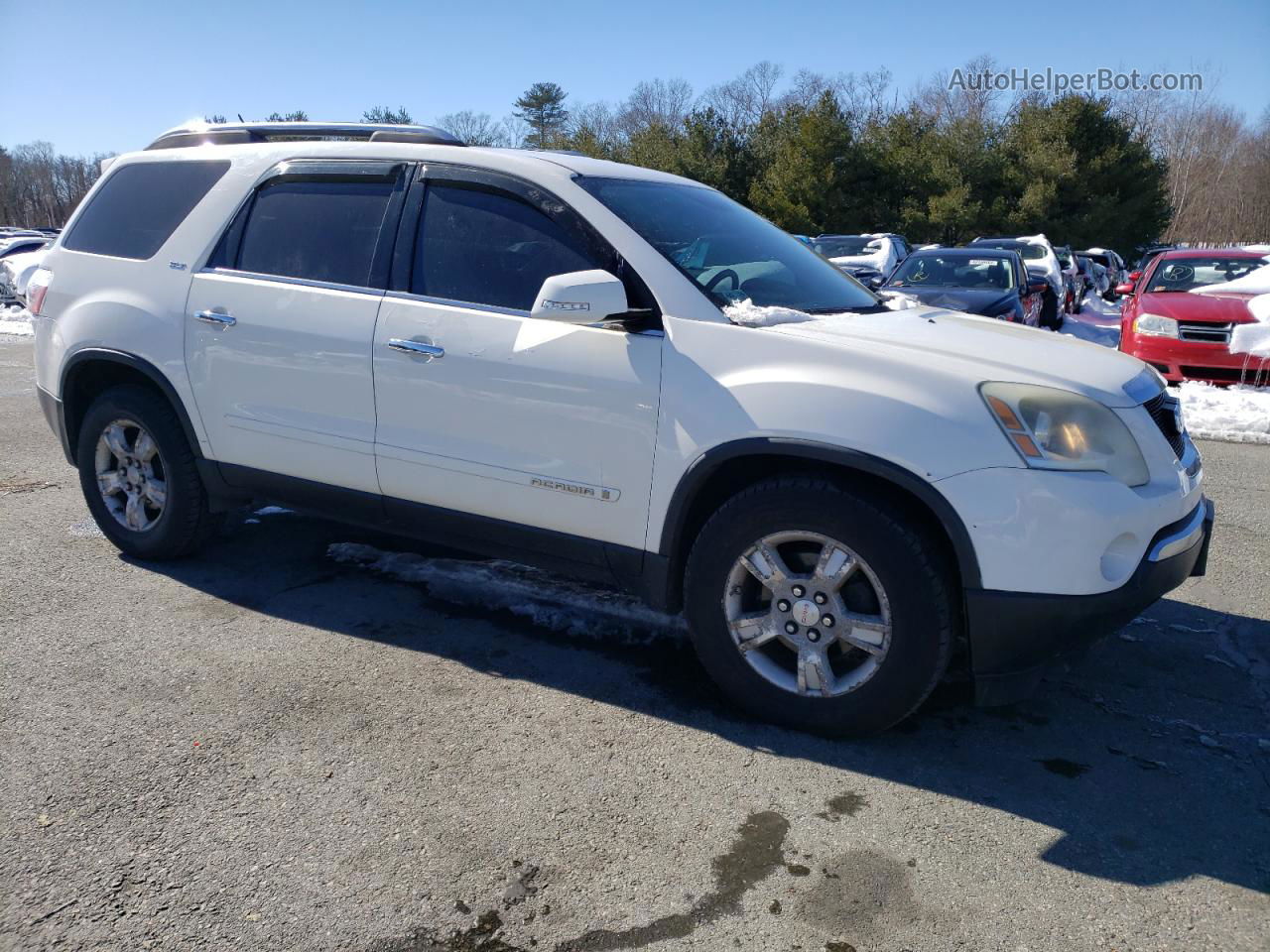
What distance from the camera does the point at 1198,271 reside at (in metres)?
12.1

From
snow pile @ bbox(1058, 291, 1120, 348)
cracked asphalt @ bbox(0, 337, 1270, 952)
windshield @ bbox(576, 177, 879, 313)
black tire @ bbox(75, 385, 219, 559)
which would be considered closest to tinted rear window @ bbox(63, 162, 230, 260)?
black tire @ bbox(75, 385, 219, 559)

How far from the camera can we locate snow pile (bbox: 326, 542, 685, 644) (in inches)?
165

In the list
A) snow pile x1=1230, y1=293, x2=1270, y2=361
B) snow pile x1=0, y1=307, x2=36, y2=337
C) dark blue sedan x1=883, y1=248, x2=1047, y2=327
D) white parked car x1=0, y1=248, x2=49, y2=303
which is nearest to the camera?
snow pile x1=1230, y1=293, x2=1270, y2=361

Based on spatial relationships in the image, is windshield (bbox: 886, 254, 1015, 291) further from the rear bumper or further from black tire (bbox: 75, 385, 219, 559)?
the rear bumper

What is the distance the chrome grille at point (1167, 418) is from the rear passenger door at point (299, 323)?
2.81 metres

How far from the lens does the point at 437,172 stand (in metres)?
3.89

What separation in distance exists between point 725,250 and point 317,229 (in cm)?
171

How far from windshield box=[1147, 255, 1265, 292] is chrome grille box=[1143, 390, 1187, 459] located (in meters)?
9.48

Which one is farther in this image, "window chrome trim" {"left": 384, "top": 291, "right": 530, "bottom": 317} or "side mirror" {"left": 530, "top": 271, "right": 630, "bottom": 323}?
"window chrome trim" {"left": 384, "top": 291, "right": 530, "bottom": 317}

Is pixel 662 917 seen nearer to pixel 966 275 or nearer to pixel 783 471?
pixel 783 471

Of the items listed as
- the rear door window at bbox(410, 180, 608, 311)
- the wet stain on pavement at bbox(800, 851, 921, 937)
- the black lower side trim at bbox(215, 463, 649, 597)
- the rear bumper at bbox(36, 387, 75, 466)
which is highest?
the rear door window at bbox(410, 180, 608, 311)

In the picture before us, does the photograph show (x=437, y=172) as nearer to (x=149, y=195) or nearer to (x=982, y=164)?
(x=149, y=195)

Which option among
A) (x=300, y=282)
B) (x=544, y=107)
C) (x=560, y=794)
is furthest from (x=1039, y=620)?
(x=544, y=107)

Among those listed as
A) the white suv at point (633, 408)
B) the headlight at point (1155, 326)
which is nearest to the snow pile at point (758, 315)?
the white suv at point (633, 408)
